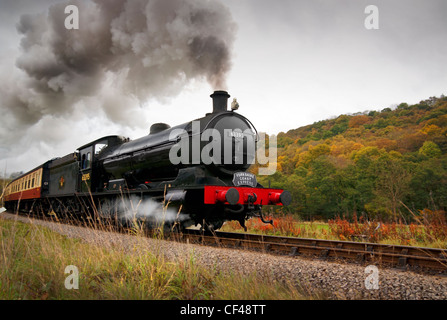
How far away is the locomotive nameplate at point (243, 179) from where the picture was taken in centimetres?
755

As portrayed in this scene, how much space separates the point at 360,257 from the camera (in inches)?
209

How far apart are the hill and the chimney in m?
19.6

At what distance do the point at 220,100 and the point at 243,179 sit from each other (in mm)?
2293

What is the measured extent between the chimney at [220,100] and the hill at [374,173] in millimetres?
19647

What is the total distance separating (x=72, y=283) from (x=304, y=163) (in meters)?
39.3

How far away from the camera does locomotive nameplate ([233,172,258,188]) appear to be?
297 inches

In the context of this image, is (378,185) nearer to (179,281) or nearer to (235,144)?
(235,144)
